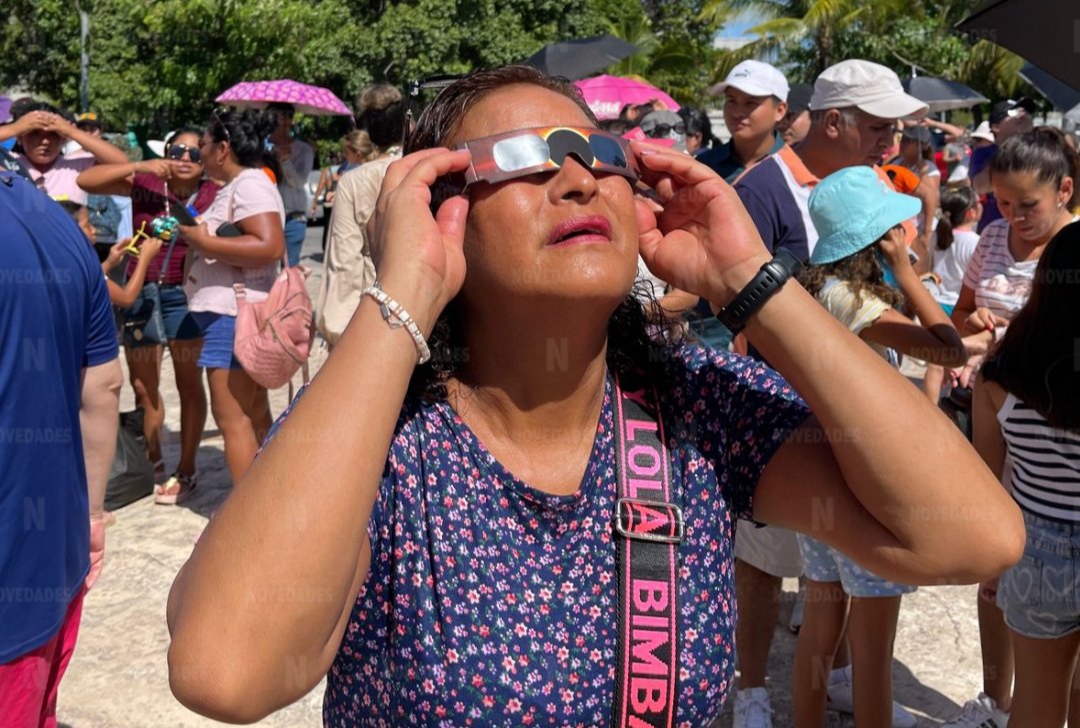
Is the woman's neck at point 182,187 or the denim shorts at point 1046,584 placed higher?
the denim shorts at point 1046,584

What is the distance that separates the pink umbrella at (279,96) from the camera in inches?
456

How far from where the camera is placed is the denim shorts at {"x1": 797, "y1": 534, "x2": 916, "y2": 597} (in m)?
3.28

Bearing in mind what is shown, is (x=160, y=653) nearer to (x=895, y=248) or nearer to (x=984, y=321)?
(x=895, y=248)

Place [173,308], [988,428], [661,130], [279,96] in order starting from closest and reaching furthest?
[988,428] < [173,308] < [661,130] < [279,96]

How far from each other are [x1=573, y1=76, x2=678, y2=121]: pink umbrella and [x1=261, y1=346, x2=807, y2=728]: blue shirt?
8873 millimetres

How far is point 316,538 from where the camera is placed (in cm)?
144

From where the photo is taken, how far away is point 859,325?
3.52m

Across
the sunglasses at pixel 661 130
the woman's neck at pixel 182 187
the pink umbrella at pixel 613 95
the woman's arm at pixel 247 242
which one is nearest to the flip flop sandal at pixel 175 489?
the woman's arm at pixel 247 242

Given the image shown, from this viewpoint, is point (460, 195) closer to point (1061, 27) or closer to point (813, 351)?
point (813, 351)

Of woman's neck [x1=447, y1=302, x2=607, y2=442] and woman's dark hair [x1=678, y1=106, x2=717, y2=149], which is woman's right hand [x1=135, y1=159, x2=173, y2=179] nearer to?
woman's neck [x1=447, y1=302, x2=607, y2=442]

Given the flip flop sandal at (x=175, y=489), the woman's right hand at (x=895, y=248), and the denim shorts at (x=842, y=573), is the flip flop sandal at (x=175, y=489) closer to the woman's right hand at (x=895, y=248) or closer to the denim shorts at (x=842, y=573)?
the denim shorts at (x=842, y=573)

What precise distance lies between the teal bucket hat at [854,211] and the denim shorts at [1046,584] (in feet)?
3.55

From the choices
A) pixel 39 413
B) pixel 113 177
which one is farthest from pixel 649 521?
pixel 113 177

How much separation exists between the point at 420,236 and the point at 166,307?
5275 mm
